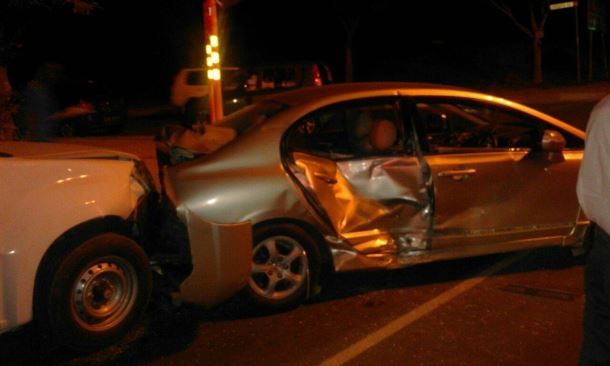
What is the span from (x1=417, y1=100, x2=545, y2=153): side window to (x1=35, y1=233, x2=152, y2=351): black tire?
233 cm

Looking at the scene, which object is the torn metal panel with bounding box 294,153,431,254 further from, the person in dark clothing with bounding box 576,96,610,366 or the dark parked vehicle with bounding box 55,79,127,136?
the dark parked vehicle with bounding box 55,79,127,136

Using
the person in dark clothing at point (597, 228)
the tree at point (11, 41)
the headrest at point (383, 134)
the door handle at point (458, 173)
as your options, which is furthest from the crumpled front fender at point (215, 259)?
the tree at point (11, 41)

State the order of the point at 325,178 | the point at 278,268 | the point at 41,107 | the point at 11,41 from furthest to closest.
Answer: the point at 11,41 → the point at 41,107 → the point at 325,178 → the point at 278,268

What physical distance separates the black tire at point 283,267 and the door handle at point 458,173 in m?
1.11

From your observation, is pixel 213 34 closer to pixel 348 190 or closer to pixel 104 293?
pixel 348 190

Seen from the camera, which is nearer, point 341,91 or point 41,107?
point 341,91

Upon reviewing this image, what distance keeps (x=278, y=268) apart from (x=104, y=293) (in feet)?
3.88

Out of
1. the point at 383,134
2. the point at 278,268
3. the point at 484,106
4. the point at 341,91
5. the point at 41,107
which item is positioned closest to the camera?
the point at 278,268

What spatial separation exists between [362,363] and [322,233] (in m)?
1.19

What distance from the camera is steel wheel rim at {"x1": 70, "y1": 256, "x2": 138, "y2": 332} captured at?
488 cm

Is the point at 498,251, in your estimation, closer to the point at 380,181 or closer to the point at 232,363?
the point at 380,181

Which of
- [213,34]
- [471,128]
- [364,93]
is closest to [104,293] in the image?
[364,93]

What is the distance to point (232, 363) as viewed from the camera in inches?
187

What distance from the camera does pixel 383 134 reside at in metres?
5.91
